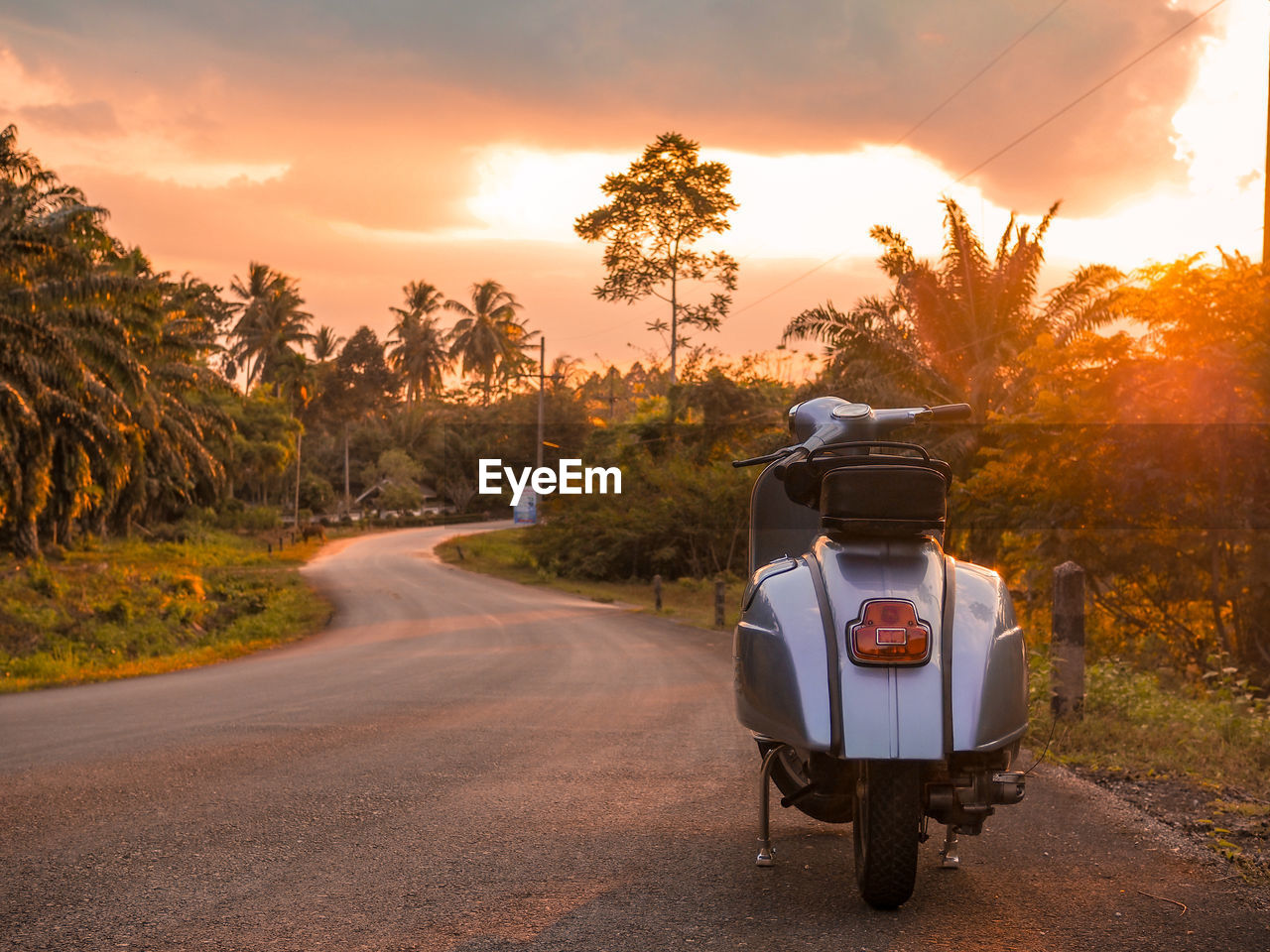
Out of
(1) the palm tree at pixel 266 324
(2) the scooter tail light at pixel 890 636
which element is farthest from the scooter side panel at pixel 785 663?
(1) the palm tree at pixel 266 324

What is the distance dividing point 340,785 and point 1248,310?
34.5 ft

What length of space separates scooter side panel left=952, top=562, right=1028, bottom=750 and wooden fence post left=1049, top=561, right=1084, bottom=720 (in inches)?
161

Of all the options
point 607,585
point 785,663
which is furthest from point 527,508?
point 785,663

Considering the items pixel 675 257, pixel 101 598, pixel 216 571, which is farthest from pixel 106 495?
pixel 675 257

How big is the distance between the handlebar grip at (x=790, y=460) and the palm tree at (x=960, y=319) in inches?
910

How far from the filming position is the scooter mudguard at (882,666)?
3674 mm

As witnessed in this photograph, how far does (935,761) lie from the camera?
371 cm

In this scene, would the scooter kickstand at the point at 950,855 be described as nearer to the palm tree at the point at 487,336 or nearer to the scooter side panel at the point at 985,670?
the scooter side panel at the point at 985,670

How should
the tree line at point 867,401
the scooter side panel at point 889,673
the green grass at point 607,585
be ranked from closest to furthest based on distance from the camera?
the scooter side panel at point 889,673 → the tree line at point 867,401 → the green grass at point 607,585

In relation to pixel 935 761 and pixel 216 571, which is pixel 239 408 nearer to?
pixel 216 571

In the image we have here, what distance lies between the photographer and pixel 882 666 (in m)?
3.74

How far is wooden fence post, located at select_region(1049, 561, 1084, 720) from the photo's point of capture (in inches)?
308

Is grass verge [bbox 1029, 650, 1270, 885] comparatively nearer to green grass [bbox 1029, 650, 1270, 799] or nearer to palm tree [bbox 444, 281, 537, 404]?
green grass [bbox 1029, 650, 1270, 799]

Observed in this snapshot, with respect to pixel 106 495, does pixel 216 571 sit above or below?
below
